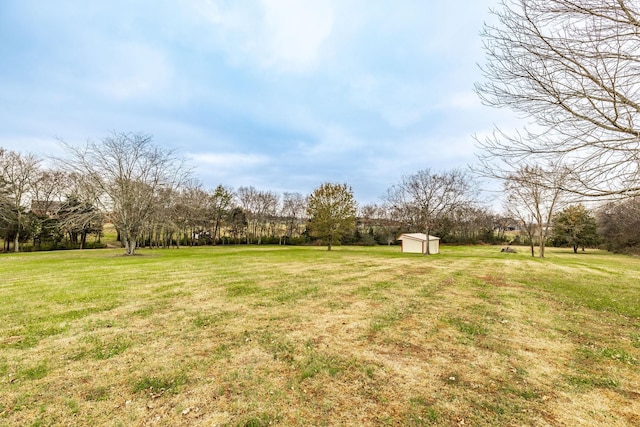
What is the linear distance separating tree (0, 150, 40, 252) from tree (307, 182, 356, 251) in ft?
97.1

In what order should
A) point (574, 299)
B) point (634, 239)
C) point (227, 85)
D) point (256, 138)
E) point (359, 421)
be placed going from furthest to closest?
point (256, 138), point (634, 239), point (227, 85), point (574, 299), point (359, 421)

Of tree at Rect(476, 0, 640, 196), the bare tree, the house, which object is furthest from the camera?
the bare tree

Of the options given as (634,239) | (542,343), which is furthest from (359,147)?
(634,239)

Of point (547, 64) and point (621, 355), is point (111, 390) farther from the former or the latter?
point (547, 64)

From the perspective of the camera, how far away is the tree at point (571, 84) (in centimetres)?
425

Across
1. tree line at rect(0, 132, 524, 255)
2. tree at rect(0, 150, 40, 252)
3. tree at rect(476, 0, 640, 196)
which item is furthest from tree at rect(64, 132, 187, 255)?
tree at rect(476, 0, 640, 196)

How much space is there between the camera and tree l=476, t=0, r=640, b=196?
4250mm

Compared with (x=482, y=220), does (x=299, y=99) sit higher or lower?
higher

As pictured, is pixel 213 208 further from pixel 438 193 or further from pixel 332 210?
pixel 438 193

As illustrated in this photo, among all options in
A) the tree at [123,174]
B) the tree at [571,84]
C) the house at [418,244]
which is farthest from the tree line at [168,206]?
the tree at [571,84]

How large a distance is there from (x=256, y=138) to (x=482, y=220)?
45.1m

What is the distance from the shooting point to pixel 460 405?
271 centimetres

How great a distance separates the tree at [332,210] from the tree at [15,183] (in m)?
29.6

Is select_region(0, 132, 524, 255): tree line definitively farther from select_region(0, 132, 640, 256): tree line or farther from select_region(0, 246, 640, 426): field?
select_region(0, 246, 640, 426): field
